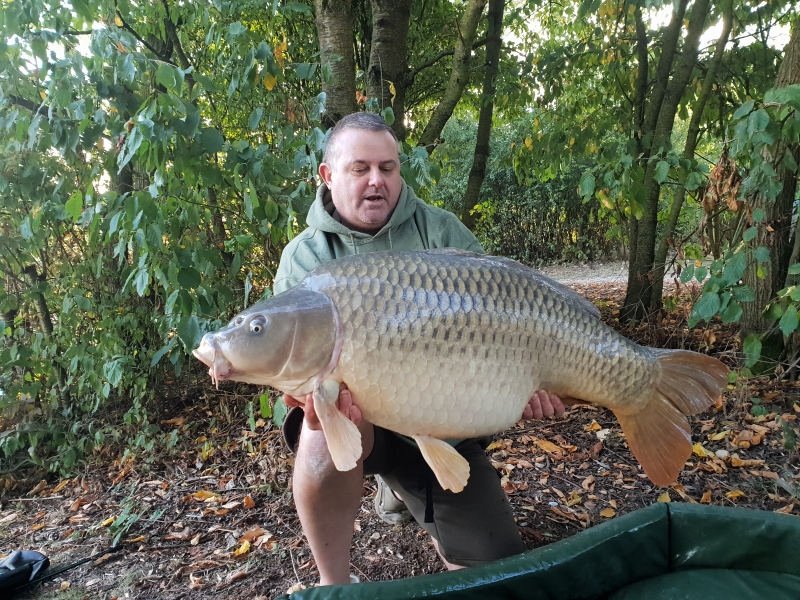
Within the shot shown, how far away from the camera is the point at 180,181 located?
1807 millimetres

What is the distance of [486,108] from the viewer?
3797mm

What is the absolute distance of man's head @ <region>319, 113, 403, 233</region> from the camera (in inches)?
55.3

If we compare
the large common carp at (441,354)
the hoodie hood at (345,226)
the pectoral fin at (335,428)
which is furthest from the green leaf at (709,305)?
the pectoral fin at (335,428)

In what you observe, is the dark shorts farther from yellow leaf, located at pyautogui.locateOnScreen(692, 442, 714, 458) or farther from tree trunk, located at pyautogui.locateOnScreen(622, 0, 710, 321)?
tree trunk, located at pyautogui.locateOnScreen(622, 0, 710, 321)

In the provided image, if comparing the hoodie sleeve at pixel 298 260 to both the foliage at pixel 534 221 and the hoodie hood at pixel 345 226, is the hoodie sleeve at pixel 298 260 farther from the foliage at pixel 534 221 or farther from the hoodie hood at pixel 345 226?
the foliage at pixel 534 221

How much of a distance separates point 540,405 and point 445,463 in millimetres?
307

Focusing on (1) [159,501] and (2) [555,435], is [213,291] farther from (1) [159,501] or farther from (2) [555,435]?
(2) [555,435]

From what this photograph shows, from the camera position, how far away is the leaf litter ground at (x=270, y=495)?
5.65 ft

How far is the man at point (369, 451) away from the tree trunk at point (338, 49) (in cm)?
93

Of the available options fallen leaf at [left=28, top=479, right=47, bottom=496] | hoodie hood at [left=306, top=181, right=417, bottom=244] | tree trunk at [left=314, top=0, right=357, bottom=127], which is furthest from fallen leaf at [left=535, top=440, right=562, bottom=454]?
fallen leaf at [left=28, top=479, right=47, bottom=496]

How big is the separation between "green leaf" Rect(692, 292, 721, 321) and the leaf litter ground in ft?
1.65

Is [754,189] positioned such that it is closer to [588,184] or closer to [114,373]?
[588,184]

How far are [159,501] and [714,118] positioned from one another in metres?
3.90

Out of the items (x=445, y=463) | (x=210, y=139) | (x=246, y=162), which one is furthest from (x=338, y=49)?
(x=445, y=463)
